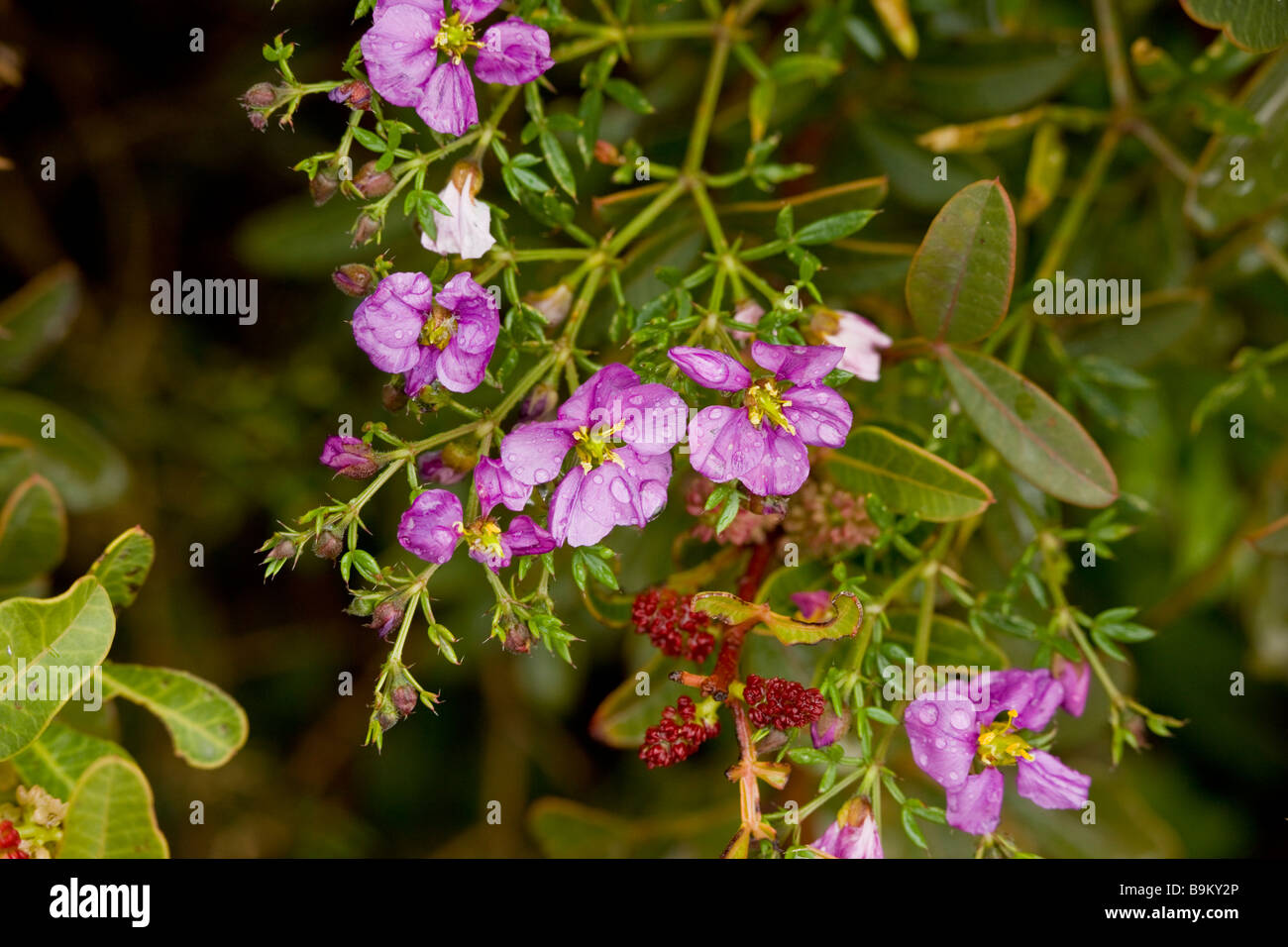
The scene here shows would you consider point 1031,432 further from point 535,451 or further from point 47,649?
point 47,649

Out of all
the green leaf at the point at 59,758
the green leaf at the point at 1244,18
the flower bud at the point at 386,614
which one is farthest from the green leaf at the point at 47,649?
the green leaf at the point at 1244,18

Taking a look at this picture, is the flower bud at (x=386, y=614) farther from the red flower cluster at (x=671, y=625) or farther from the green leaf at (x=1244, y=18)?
the green leaf at (x=1244, y=18)

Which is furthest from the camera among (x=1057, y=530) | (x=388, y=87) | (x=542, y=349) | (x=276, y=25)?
(x=276, y=25)

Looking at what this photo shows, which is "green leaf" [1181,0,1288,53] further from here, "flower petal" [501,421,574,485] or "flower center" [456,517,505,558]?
"flower center" [456,517,505,558]

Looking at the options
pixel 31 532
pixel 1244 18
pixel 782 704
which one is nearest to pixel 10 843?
pixel 31 532
